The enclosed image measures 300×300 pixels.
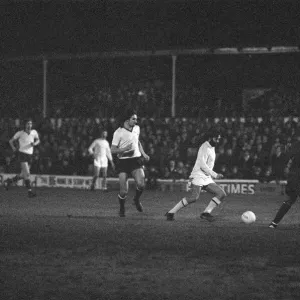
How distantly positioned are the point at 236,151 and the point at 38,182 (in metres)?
7.49

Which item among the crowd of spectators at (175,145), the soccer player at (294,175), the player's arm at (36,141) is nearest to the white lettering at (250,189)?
the crowd of spectators at (175,145)

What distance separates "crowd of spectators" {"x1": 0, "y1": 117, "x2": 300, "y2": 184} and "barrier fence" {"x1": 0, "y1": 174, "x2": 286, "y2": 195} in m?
0.23

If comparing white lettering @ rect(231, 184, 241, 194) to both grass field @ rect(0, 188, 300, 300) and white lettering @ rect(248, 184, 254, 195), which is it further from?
grass field @ rect(0, 188, 300, 300)

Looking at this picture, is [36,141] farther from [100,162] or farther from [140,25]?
[140,25]

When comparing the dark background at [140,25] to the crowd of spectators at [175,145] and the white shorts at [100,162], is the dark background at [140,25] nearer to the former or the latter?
the crowd of spectators at [175,145]

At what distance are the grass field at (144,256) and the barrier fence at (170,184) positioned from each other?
7.72 meters

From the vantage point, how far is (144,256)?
8977 mm

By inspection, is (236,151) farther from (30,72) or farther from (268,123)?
(30,72)

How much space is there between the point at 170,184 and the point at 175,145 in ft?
5.35

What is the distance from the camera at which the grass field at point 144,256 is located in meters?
6.93

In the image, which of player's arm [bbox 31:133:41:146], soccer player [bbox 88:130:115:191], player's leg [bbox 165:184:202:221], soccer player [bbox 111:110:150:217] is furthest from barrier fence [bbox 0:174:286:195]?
player's leg [bbox 165:184:202:221]

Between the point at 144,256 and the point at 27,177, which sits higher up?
the point at 144,256

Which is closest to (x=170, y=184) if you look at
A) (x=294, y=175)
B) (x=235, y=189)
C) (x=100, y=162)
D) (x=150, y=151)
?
(x=150, y=151)

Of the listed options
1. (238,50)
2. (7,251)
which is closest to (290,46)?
(238,50)
